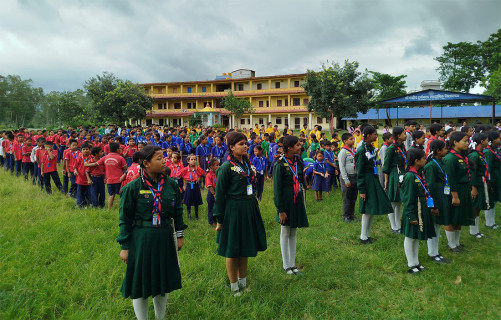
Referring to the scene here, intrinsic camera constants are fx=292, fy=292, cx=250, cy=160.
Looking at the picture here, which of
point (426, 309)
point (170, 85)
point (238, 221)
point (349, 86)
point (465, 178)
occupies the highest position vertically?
point (170, 85)

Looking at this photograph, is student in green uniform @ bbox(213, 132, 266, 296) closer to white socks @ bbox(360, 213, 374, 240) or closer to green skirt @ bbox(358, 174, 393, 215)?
green skirt @ bbox(358, 174, 393, 215)

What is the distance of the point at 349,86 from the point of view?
27906mm

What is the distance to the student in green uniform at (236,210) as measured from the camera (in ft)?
11.3

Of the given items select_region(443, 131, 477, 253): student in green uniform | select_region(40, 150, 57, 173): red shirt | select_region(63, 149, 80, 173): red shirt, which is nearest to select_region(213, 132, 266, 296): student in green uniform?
select_region(443, 131, 477, 253): student in green uniform

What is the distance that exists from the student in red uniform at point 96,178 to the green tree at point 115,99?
25.9 meters

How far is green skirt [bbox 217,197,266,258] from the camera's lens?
3445mm

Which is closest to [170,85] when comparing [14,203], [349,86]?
[349,86]

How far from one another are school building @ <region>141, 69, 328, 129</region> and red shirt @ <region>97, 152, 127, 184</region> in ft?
115

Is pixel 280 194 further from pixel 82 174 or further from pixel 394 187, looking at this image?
pixel 82 174

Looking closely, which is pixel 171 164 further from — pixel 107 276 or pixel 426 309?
pixel 426 309

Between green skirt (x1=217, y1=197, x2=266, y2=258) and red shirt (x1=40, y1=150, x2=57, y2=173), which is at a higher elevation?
red shirt (x1=40, y1=150, x2=57, y2=173)

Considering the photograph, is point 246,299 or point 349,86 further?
point 349,86

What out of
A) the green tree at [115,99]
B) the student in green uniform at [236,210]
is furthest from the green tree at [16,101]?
the student in green uniform at [236,210]

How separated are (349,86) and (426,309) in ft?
88.8
